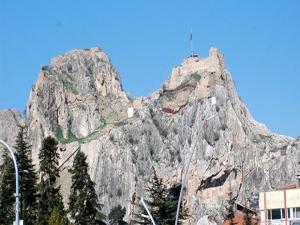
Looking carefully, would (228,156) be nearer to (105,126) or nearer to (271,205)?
(105,126)

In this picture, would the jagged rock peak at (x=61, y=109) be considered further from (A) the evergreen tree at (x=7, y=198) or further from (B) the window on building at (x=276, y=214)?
(A) the evergreen tree at (x=7, y=198)

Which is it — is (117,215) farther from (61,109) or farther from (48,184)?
(48,184)

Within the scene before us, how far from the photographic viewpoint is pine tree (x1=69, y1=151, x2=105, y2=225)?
235 ft

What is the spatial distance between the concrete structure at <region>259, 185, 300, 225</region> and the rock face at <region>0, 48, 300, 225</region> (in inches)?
2795

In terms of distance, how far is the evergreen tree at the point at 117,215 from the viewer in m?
157

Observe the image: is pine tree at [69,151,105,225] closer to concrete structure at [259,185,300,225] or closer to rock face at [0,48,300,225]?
concrete structure at [259,185,300,225]

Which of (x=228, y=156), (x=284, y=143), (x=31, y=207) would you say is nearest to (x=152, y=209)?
(x=31, y=207)

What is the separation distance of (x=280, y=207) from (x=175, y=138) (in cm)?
9422

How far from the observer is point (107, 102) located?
197 m

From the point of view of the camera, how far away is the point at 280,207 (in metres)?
79.7

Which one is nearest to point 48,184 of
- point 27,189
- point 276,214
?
point 27,189

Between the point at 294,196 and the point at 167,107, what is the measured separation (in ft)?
339

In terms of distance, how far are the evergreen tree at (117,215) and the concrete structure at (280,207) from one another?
7748 cm

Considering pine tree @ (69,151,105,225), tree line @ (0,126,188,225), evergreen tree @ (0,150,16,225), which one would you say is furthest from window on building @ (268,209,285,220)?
evergreen tree @ (0,150,16,225)
